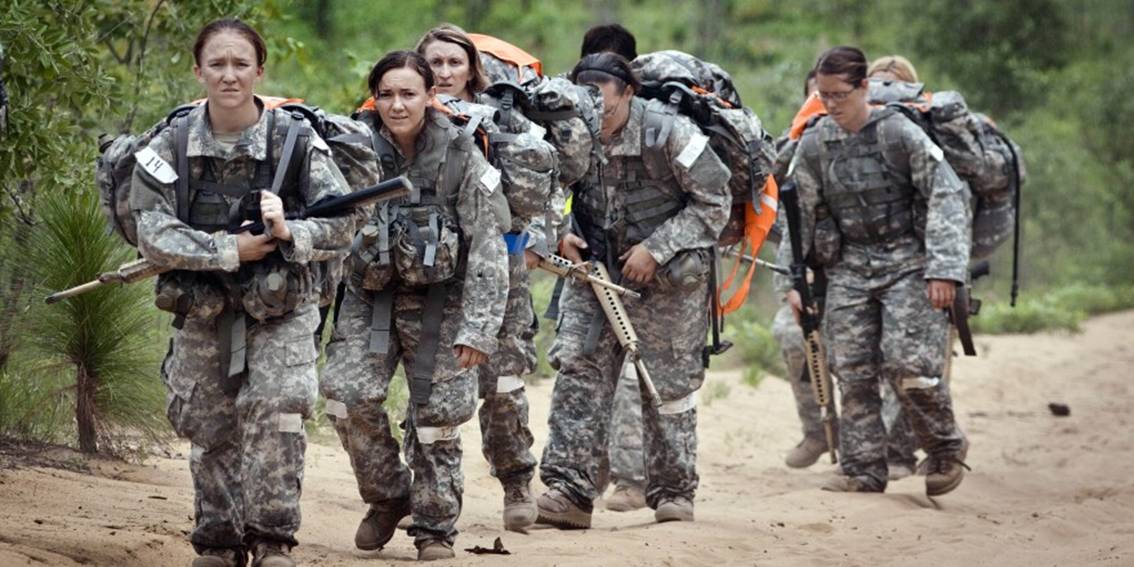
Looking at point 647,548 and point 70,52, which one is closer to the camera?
point 647,548

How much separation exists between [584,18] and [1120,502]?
2179 centimetres

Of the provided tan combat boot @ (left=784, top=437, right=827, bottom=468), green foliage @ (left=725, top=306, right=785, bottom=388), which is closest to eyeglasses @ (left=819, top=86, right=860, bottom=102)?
tan combat boot @ (left=784, top=437, right=827, bottom=468)

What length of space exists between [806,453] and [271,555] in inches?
221

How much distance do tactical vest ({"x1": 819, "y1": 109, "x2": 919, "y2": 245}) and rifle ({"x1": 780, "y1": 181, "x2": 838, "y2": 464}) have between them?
252 mm

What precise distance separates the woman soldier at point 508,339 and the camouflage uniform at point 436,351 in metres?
0.43

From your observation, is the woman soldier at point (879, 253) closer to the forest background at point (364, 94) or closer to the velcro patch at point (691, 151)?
the velcro patch at point (691, 151)

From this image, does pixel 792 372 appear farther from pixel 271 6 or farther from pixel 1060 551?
pixel 271 6

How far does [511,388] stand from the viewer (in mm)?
7773

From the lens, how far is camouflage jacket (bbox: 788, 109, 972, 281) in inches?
369

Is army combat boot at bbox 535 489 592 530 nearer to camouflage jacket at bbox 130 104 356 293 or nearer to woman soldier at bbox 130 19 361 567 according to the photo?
woman soldier at bbox 130 19 361 567

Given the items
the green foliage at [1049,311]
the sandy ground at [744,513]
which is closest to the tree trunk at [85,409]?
the sandy ground at [744,513]

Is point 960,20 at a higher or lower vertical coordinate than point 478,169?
higher

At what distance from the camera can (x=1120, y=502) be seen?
10.0 metres

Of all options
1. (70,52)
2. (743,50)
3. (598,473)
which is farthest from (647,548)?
(743,50)
